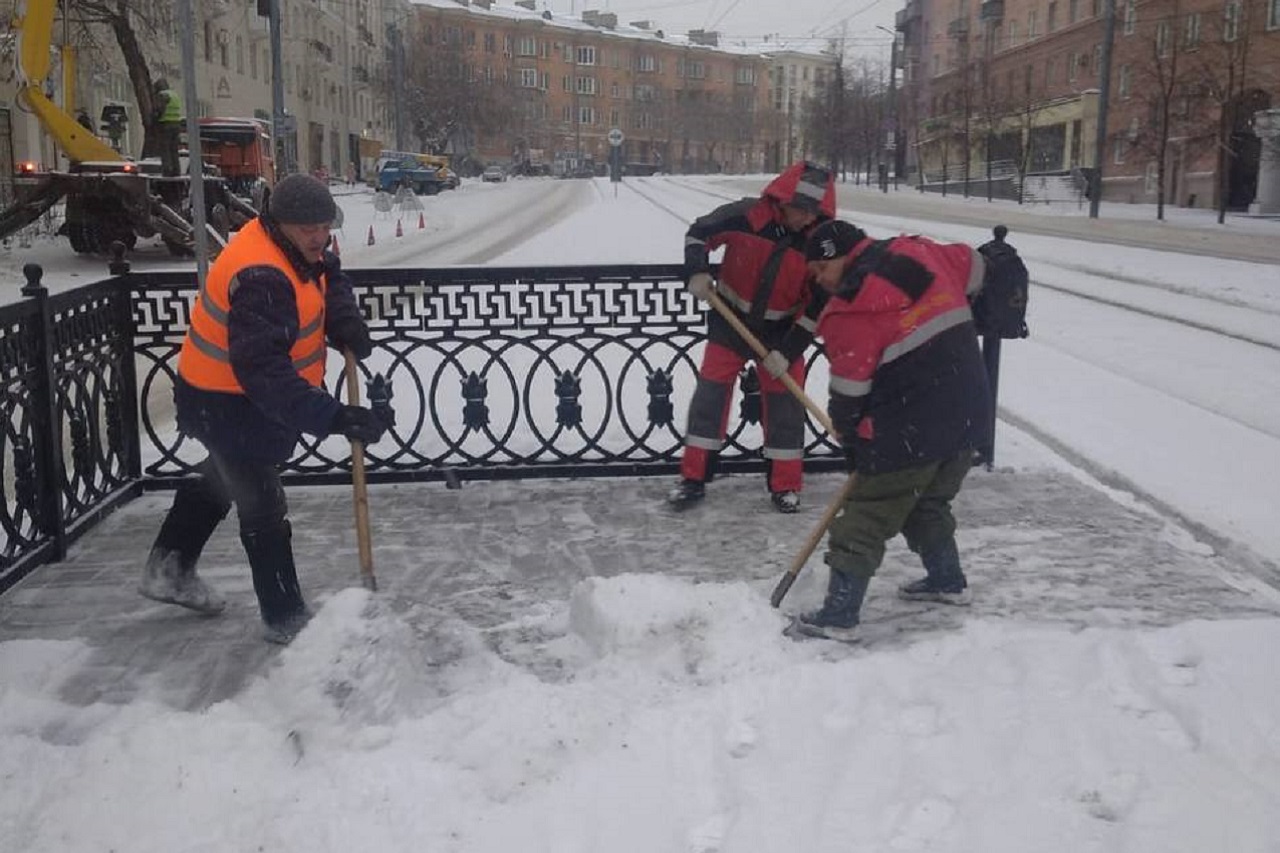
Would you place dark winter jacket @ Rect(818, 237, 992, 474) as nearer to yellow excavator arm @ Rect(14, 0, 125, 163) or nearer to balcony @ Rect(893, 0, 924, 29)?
yellow excavator arm @ Rect(14, 0, 125, 163)

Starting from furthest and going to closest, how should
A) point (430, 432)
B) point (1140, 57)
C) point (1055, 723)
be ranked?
point (1140, 57) < point (430, 432) < point (1055, 723)

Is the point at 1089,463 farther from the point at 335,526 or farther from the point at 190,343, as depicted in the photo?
the point at 190,343

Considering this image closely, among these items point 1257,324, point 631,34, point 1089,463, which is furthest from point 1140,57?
point 631,34

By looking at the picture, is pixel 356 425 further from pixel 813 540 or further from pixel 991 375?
pixel 991 375

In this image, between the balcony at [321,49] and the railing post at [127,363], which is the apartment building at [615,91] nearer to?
the balcony at [321,49]

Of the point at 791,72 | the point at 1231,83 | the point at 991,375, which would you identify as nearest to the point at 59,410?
the point at 991,375

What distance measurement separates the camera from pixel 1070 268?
60.5ft

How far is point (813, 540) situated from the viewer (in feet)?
13.7

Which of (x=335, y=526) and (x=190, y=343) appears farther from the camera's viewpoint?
(x=335, y=526)

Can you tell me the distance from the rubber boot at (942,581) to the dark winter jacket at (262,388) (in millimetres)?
2118

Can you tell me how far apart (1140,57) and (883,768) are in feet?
147

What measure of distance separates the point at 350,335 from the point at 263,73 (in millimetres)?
50801

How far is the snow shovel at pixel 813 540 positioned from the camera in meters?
4.05

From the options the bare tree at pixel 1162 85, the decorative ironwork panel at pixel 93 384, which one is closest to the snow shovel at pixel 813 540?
the decorative ironwork panel at pixel 93 384
